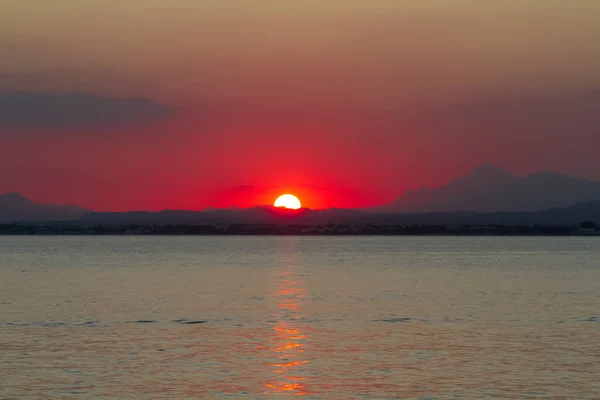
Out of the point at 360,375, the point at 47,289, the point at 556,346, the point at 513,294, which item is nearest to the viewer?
the point at 360,375

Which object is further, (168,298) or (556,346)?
(168,298)

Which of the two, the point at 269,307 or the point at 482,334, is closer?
the point at 482,334

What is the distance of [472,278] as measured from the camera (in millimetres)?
118125

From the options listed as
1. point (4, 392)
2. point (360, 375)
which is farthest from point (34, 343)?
point (360, 375)

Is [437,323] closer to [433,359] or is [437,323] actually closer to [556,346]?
[556,346]

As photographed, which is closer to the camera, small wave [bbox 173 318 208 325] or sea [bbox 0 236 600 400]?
sea [bbox 0 236 600 400]

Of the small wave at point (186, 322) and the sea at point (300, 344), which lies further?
the small wave at point (186, 322)

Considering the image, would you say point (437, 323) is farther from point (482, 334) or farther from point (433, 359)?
point (433, 359)

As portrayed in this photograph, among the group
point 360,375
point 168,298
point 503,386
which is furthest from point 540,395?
point 168,298

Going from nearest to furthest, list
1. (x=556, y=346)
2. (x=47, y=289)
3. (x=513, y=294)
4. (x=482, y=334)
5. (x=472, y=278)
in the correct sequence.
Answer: (x=556, y=346) < (x=482, y=334) < (x=513, y=294) < (x=47, y=289) < (x=472, y=278)

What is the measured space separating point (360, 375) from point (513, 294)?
1986 inches

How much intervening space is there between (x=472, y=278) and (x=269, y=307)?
169 ft

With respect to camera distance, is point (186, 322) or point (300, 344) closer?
point (300, 344)

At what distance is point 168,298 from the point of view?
81.5 m
